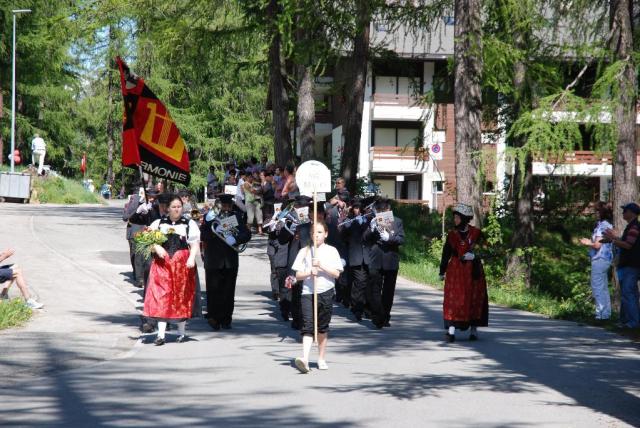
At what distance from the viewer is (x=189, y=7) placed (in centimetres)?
2777

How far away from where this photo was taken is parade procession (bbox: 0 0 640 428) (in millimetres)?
9625

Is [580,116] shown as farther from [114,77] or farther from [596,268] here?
[114,77]

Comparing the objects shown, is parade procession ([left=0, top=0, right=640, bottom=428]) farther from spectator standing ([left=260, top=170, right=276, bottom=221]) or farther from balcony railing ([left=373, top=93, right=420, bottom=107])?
balcony railing ([left=373, top=93, right=420, bottom=107])

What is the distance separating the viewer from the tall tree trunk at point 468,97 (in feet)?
66.4

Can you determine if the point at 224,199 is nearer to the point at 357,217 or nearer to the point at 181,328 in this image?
the point at 357,217

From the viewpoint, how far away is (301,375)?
10727 millimetres

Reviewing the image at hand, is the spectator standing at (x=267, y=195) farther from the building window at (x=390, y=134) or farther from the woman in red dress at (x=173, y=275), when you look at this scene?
the building window at (x=390, y=134)

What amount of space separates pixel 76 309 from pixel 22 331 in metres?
2.41

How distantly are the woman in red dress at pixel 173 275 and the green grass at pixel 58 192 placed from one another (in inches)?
1410

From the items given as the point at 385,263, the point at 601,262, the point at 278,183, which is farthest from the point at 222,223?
the point at 278,183

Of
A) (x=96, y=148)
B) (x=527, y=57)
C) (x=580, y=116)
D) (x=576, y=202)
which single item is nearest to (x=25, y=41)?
(x=96, y=148)

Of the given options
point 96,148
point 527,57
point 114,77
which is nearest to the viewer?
point 527,57

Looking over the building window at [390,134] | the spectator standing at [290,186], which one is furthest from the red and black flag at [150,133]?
the building window at [390,134]

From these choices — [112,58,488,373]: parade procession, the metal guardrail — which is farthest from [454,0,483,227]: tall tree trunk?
the metal guardrail
